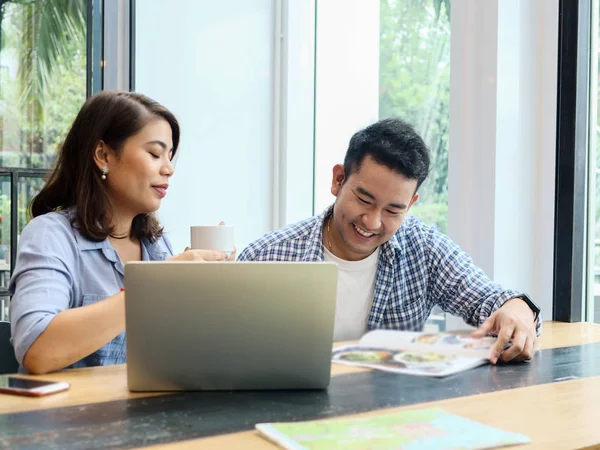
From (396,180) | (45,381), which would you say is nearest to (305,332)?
(45,381)

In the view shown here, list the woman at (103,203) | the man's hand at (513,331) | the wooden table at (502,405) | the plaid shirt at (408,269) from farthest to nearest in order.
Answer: the plaid shirt at (408,269) < the woman at (103,203) < the man's hand at (513,331) < the wooden table at (502,405)

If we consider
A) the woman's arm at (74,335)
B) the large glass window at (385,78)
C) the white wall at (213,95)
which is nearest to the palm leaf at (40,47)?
the white wall at (213,95)

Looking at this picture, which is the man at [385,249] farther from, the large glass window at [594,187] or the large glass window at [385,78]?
the large glass window at [594,187]

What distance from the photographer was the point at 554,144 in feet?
7.55

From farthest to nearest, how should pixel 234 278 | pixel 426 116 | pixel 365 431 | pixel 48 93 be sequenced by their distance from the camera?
pixel 48 93
pixel 426 116
pixel 234 278
pixel 365 431

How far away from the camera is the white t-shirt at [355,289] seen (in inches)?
78.2

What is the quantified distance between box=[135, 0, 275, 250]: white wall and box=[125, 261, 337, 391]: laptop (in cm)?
218

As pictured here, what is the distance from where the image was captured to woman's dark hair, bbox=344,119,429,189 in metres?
1.86

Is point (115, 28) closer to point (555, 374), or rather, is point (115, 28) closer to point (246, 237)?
point (246, 237)

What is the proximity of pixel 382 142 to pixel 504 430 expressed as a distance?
1.01 metres

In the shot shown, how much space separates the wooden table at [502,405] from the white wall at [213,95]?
2.02 metres

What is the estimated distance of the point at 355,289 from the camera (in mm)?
2029

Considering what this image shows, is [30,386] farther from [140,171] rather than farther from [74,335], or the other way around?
[140,171]

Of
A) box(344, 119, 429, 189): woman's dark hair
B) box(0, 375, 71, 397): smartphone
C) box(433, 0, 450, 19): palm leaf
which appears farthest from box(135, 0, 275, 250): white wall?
box(0, 375, 71, 397): smartphone
